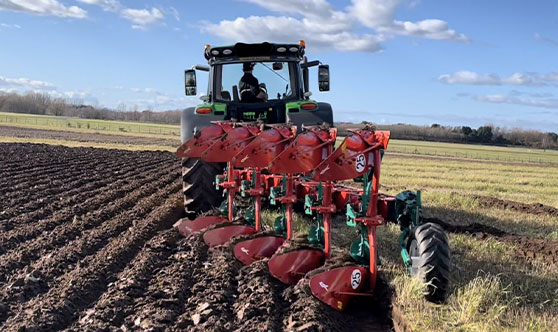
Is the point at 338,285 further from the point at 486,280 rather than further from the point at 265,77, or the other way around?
the point at 265,77

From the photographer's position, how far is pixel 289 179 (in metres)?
5.23

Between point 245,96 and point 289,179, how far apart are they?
2694 millimetres

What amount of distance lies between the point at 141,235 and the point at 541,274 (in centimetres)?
410

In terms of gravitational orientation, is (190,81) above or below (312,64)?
below

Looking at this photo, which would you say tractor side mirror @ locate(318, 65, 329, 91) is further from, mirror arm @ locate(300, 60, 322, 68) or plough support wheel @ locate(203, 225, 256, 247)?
plough support wheel @ locate(203, 225, 256, 247)

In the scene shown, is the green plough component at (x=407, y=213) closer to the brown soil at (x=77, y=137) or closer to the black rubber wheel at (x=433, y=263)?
the black rubber wheel at (x=433, y=263)

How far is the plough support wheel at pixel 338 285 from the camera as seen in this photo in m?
3.92

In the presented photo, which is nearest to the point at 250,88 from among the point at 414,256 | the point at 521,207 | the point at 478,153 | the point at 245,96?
the point at 245,96

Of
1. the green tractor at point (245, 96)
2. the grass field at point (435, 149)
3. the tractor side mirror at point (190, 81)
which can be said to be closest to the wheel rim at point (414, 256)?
the green tractor at point (245, 96)

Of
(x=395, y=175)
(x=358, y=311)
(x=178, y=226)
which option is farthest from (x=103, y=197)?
(x=395, y=175)

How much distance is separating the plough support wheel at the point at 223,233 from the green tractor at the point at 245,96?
1229 millimetres

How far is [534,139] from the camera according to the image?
2640 inches

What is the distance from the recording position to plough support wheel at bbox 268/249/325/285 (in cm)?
445

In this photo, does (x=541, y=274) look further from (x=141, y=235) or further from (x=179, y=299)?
(x=141, y=235)
